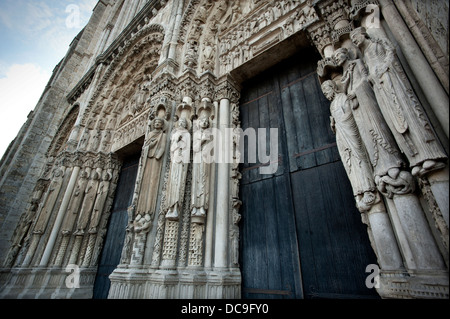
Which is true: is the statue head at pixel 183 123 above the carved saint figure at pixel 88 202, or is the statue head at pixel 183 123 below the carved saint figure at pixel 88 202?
above

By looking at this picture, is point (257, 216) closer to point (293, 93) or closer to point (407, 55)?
point (293, 93)

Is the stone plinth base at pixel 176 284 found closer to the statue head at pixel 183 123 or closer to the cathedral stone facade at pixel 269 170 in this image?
the cathedral stone facade at pixel 269 170

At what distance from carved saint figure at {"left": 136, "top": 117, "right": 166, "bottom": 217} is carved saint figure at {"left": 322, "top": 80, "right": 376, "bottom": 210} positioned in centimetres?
240

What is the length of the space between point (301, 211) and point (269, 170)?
710 mm

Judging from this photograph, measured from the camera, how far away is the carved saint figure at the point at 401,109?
124 cm

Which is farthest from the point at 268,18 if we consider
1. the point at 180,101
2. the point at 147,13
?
the point at 147,13

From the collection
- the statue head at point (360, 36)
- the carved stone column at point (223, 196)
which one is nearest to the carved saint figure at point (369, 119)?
the statue head at point (360, 36)

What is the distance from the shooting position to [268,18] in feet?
11.2

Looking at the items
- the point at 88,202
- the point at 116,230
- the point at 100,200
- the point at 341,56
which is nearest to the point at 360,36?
the point at 341,56

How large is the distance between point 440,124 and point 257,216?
1992 mm

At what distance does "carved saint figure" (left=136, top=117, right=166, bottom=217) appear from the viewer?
289 cm

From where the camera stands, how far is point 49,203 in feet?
17.8

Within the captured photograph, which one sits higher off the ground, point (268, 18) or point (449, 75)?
point (268, 18)

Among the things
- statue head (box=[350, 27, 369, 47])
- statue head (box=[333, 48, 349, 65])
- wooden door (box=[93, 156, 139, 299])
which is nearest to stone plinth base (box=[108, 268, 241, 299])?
wooden door (box=[93, 156, 139, 299])
